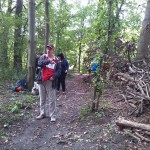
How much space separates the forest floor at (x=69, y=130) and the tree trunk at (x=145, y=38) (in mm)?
3115

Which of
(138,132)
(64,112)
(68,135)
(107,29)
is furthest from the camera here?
(64,112)

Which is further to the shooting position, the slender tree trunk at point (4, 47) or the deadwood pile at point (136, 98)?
the slender tree trunk at point (4, 47)

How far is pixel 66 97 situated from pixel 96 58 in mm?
4059

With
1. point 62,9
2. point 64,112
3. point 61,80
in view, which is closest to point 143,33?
point 61,80

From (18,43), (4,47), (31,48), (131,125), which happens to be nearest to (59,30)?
(18,43)

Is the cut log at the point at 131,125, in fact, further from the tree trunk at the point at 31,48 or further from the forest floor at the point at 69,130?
the tree trunk at the point at 31,48

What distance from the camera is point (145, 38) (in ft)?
35.9

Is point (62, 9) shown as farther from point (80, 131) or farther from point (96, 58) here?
point (80, 131)

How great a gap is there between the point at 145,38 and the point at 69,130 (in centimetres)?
627

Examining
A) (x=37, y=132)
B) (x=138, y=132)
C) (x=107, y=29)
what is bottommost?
(x=37, y=132)

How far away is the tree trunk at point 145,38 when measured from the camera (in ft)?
35.5

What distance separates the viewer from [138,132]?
527cm

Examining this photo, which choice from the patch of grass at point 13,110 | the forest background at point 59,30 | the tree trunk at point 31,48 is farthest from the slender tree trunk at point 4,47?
the patch of grass at point 13,110

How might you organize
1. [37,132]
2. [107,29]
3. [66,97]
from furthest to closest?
[66,97] → [107,29] → [37,132]
